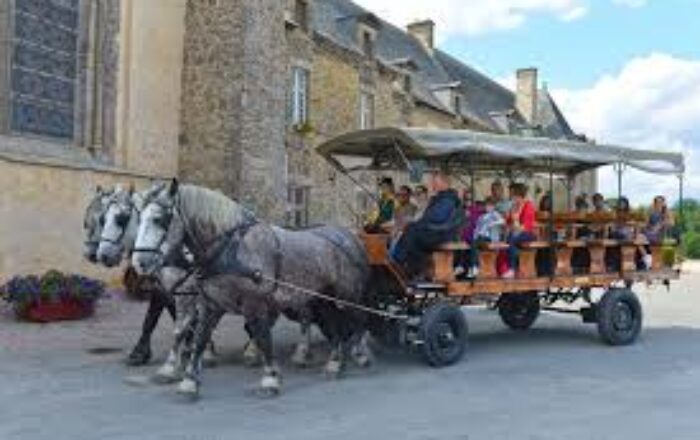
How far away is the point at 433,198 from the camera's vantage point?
9703 millimetres

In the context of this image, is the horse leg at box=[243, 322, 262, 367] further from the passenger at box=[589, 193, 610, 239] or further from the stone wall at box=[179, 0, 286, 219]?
the stone wall at box=[179, 0, 286, 219]

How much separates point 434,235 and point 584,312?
10.1 ft

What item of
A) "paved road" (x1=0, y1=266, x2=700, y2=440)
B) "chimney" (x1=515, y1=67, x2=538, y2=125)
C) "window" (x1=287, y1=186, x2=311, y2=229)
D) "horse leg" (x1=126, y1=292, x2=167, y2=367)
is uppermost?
"chimney" (x1=515, y1=67, x2=538, y2=125)

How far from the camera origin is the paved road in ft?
22.4

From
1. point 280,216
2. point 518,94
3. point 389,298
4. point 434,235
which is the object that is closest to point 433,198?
point 434,235

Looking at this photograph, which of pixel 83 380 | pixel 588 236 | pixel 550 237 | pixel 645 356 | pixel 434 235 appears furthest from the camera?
pixel 588 236

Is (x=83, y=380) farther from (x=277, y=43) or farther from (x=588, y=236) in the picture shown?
(x=277, y=43)

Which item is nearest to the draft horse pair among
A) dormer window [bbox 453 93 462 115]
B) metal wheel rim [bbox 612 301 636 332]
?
metal wheel rim [bbox 612 301 636 332]

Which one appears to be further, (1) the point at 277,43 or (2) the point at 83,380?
(1) the point at 277,43

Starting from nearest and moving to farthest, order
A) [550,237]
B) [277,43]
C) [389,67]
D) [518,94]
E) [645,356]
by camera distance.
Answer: [645,356] < [550,237] < [277,43] < [389,67] < [518,94]

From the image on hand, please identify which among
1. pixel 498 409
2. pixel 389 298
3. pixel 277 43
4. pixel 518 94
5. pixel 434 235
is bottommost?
pixel 498 409

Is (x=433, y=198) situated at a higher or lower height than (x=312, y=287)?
higher

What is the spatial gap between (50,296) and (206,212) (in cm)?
570

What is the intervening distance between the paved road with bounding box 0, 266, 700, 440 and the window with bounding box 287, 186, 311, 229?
42.4 ft
